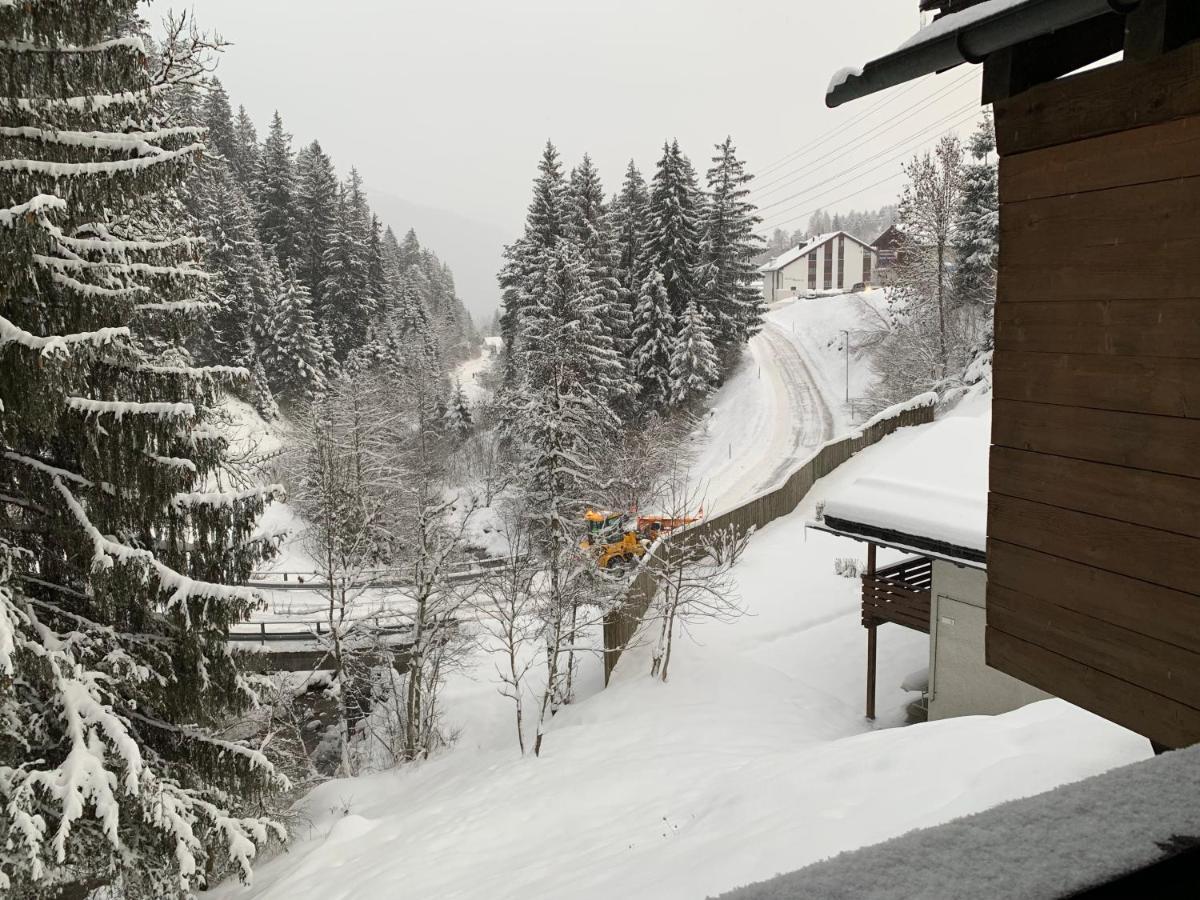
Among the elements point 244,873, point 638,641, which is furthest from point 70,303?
point 638,641

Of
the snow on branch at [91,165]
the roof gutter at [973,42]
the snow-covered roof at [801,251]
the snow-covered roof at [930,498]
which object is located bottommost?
the snow-covered roof at [930,498]

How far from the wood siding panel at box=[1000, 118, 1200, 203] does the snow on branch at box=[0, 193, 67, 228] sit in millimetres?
5937

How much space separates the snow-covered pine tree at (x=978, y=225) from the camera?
2902 cm

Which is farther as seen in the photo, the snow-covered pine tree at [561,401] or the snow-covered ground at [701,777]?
the snow-covered pine tree at [561,401]

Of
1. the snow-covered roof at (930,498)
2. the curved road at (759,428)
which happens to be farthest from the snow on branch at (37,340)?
the curved road at (759,428)

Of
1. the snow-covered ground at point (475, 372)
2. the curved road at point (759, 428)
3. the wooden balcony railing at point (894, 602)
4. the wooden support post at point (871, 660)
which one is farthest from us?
the snow-covered ground at point (475, 372)

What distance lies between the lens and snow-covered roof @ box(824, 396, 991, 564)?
33.1 ft

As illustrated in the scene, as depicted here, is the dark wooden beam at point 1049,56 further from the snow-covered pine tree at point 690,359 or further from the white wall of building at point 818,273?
the white wall of building at point 818,273

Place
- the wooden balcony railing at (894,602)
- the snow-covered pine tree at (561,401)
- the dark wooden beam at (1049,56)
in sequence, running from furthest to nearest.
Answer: the snow-covered pine tree at (561,401) → the wooden balcony railing at (894,602) → the dark wooden beam at (1049,56)

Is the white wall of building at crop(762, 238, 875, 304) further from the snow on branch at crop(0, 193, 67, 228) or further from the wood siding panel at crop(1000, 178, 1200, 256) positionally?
the wood siding panel at crop(1000, 178, 1200, 256)

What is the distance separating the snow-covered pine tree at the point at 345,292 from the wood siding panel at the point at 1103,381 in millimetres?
47817

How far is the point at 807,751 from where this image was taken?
27.8ft

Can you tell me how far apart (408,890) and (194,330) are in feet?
20.0

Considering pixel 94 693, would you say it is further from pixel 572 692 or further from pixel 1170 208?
pixel 572 692
